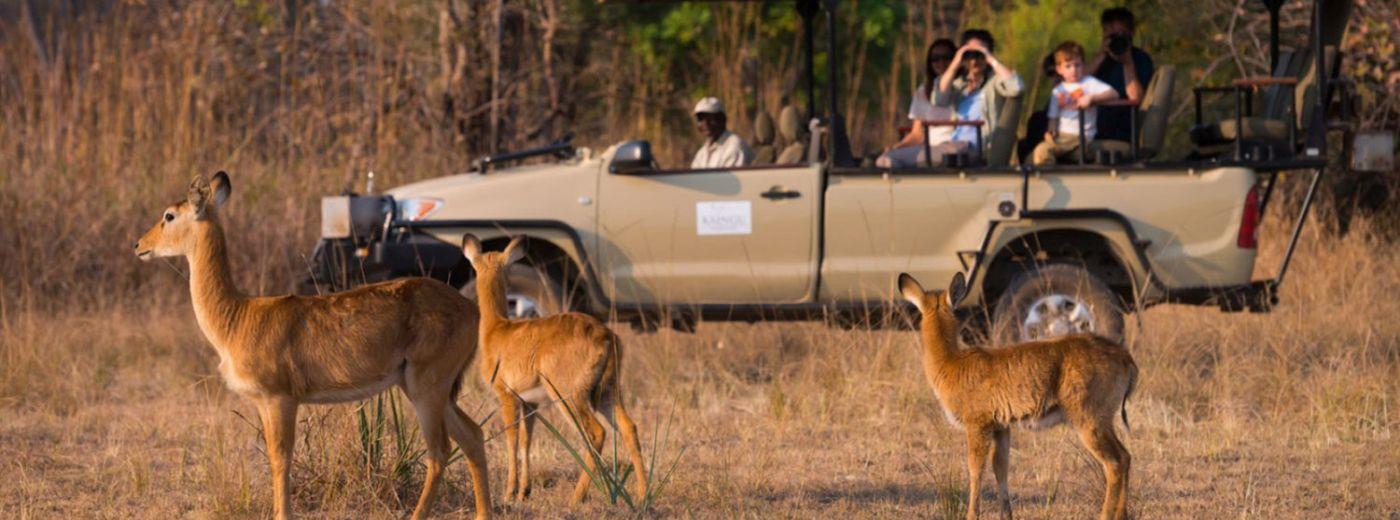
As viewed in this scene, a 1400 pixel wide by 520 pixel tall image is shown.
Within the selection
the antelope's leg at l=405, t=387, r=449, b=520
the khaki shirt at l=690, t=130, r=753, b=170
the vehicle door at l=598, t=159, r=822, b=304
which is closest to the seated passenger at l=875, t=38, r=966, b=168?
the vehicle door at l=598, t=159, r=822, b=304

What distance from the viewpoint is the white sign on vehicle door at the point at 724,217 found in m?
10.0

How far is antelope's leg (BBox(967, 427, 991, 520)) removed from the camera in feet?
20.6

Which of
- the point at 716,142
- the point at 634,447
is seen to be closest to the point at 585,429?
the point at 634,447

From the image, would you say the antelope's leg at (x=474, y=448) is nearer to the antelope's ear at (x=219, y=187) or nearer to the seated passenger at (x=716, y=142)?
the antelope's ear at (x=219, y=187)

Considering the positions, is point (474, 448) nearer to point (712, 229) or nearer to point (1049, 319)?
point (712, 229)

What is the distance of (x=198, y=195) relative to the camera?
608 centimetres

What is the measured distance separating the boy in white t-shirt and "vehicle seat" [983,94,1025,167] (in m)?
0.17

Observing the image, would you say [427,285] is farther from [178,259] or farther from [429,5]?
[429,5]

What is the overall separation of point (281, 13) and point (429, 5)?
4.32 ft

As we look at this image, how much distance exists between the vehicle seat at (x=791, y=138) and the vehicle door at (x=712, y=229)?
449mm

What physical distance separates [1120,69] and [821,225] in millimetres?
2274

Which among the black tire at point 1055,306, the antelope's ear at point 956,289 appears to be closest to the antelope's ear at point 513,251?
the antelope's ear at point 956,289

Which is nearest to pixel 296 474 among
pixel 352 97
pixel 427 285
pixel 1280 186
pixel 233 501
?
pixel 233 501

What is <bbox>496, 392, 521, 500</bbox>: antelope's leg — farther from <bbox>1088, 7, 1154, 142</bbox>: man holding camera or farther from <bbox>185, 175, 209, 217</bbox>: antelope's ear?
<bbox>1088, 7, 1154, 142</bbox>: man holding camera
